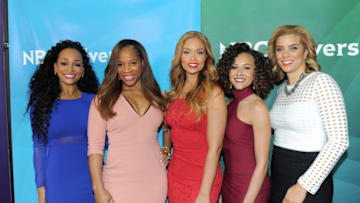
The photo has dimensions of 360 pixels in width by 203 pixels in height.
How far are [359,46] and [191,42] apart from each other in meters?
1.64

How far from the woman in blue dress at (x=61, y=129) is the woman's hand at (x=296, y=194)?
154 cm

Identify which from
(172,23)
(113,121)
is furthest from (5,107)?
(172,23)

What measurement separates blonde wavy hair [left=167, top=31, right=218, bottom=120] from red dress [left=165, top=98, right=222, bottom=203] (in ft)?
0.23

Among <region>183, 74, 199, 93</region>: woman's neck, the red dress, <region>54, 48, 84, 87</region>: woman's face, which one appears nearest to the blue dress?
<region>54, 48, 84, 87</region>: woman's face

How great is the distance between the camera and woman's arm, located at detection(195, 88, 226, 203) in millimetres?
1829

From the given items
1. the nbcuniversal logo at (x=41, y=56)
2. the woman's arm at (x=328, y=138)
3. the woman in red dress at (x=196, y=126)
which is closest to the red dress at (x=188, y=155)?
the woman in red dress at (x=196, y=126)

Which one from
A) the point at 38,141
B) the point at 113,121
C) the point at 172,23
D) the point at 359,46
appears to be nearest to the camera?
the point at 113,121

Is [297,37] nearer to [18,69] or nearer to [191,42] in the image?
[191,42]

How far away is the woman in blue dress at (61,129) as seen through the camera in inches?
84.0

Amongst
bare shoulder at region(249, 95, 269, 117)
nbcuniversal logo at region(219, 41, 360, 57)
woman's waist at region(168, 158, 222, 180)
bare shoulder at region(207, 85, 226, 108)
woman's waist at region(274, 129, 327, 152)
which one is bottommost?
woman's waist at region(168, 158, 222, 180)

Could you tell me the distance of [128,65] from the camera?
2.02m

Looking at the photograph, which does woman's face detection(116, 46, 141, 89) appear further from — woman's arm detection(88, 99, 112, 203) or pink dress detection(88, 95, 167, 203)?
woman's arm detection(88, 99, 112, 203)

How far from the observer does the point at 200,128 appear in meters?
1.93

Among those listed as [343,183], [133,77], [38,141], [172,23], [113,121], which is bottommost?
[343,183]
